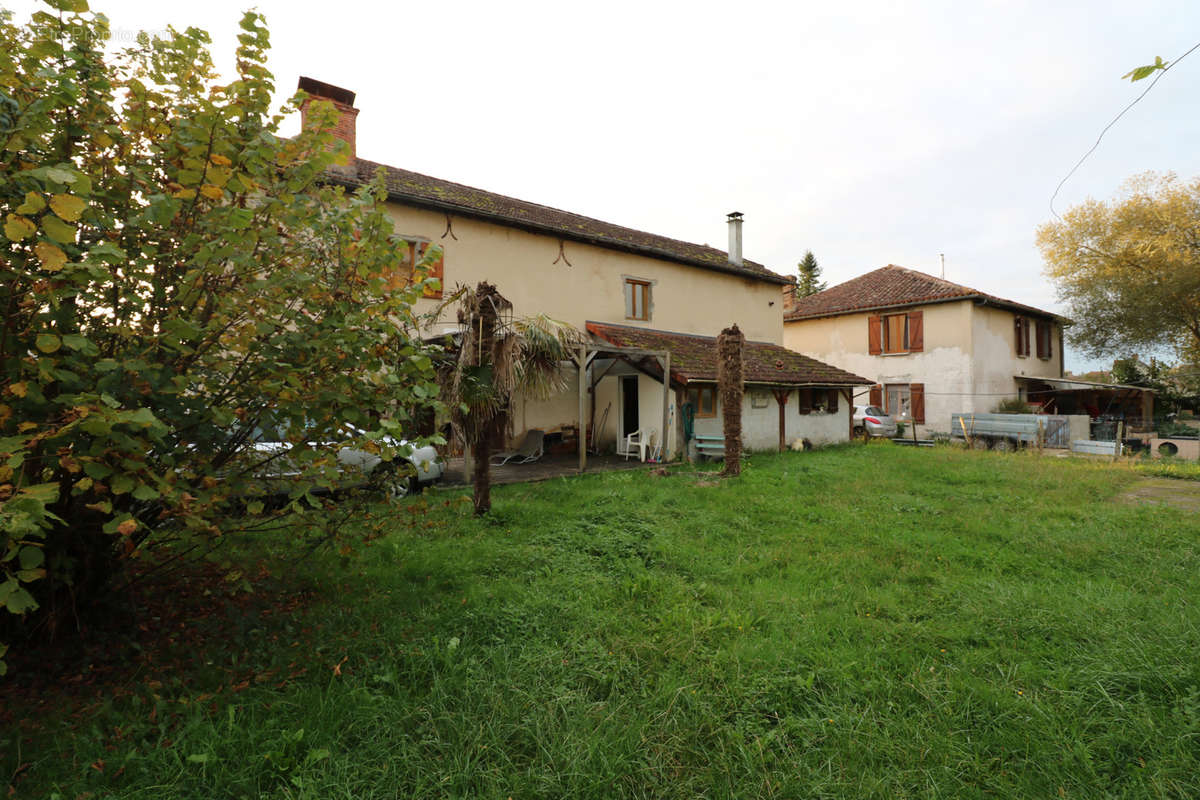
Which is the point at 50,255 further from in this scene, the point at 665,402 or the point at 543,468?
the point at 665,402

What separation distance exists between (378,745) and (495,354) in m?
5.14

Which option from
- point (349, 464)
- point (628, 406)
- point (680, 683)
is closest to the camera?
point (680, 683)

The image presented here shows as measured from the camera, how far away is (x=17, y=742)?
275 cm

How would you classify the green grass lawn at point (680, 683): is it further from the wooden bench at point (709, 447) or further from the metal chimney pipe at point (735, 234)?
the metal chimney pipe at point (735, 234)

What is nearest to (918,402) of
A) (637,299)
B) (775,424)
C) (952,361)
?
(952,361)

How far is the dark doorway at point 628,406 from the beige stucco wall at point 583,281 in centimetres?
212

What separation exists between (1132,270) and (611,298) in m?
25.1

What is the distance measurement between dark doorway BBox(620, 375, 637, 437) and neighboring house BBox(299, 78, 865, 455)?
0.03m

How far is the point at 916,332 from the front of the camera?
902 inches

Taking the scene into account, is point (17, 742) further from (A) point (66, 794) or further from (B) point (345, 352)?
(B) point (345, 352)

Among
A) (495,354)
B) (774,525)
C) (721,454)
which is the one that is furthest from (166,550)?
(721,454)

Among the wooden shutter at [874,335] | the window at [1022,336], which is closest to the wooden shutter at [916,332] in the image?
the wooden shutter at [874,335]

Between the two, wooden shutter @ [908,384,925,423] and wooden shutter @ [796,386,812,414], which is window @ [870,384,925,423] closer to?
wooden shutter @ [908,384,925,423]

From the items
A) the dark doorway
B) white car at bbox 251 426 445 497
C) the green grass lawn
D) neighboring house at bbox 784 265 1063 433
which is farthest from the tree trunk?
neighboring house at bbox 784 265 1063 433
